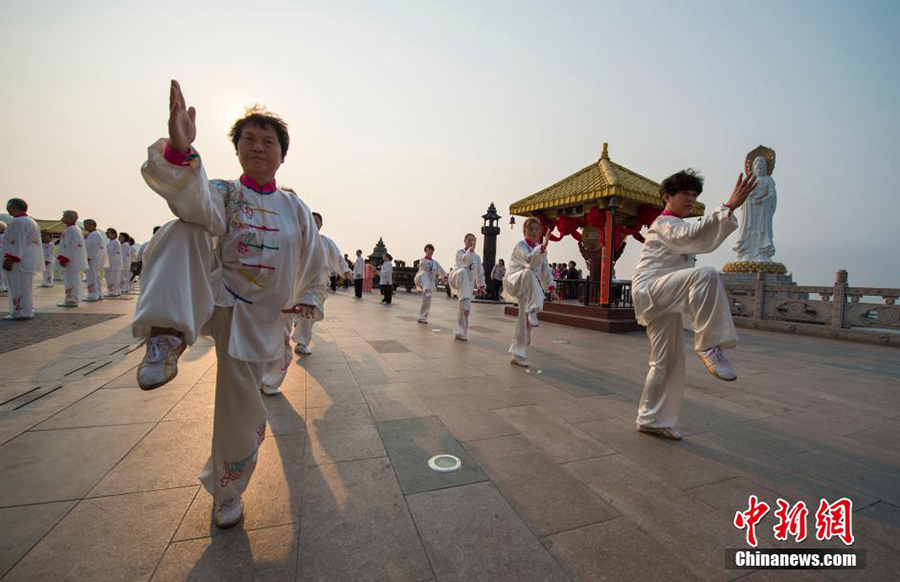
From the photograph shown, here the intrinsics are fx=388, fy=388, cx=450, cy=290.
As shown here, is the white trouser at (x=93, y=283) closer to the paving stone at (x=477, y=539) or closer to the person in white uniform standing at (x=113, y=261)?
the person in white uniform standing at (x=113, y=261)

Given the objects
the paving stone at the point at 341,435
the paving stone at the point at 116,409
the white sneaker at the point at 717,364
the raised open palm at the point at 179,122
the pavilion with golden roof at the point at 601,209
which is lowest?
the paving stone at the point at 341,435

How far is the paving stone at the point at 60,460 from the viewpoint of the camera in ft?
6.48

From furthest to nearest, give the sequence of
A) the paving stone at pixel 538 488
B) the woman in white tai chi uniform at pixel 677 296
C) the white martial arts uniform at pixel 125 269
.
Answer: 1. the white martial arts uniform at pixel 125 269
2. the woman in white tai chi uniform at pixel 677 296
3. the paving stone at pixel 538 488

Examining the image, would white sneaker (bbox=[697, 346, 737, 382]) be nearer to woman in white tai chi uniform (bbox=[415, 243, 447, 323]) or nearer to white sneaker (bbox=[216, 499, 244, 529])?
Answer: white sneaker (bbox=[216, 499, 244, 529])

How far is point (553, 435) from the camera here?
9.68ft

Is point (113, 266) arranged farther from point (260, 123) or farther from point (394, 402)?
point (260, 123)

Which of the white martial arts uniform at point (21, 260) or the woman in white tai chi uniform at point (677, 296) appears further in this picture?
the white martial arts uniform at point (21, 260)

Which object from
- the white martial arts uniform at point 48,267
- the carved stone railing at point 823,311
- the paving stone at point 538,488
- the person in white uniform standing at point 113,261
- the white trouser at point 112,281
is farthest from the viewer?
the white martial arts uniform at point 48,267

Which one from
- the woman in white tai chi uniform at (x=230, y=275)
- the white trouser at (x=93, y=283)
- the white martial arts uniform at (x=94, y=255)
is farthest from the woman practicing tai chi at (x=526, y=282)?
the white trouser at (x=93, y=283)

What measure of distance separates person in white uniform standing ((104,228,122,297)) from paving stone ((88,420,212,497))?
1350 centimetres

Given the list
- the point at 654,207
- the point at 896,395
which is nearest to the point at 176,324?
the point at 896,395

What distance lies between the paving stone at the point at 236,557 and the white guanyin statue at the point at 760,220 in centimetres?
1967

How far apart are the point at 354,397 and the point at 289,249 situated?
2088 millimetres

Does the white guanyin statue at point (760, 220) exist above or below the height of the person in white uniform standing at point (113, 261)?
above
